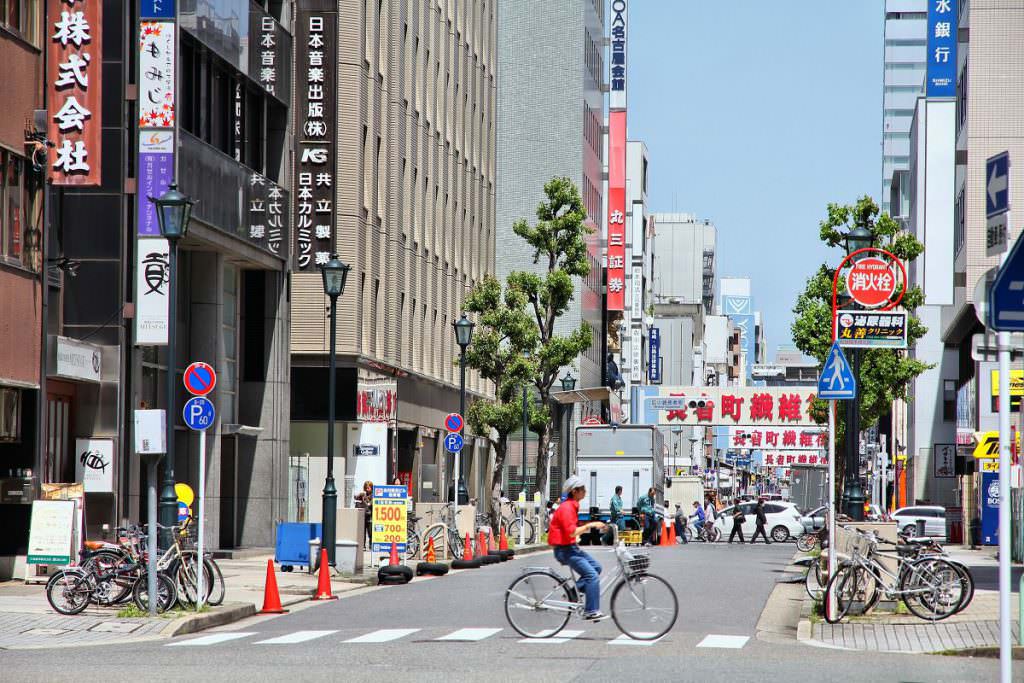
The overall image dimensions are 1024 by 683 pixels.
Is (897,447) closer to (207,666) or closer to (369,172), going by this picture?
(369,172)

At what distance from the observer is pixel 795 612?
2336 cm

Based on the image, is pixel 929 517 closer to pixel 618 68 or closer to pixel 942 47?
pixel 942 47

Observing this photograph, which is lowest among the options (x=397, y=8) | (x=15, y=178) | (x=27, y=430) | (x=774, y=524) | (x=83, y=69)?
(x=774, y=524)

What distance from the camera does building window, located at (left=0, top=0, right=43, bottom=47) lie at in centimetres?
Result: 2580

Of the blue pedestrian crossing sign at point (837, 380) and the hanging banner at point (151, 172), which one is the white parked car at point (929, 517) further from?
the blue pedestrian crossing sign at point (837, 380)

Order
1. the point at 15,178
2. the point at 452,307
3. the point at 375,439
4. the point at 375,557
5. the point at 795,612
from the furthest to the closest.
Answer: the point at 452,307
the point at 375,439
the point at 375,557
the point at 15,178
the point at 795,612

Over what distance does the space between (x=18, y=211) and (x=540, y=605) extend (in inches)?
499

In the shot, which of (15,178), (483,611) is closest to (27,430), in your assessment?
(15,178)

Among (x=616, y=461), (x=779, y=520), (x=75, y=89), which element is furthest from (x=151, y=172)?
(x=779, y=520)

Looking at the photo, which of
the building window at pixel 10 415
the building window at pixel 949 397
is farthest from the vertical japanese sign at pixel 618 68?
the building window at pixel 10 415

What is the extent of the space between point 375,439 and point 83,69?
20.0m

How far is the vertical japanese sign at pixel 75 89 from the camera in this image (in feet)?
87.3

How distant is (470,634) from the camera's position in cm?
1853

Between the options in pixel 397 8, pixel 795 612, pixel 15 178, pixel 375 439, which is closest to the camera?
pixel 795 612
